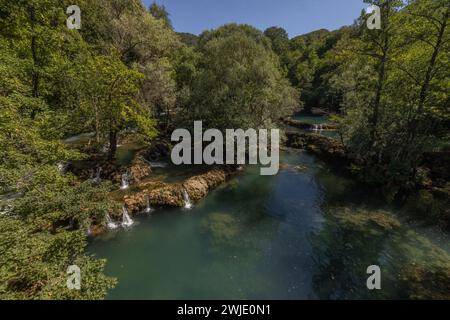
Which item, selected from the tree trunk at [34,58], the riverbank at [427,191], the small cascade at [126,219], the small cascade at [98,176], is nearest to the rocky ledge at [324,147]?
the riverbank at [427,191]

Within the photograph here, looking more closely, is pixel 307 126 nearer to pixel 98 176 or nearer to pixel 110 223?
pixel 98 176

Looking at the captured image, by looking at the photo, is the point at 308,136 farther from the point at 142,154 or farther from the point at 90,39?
the point at 90,39

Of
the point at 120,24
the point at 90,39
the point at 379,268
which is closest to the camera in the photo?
the point at 379,268

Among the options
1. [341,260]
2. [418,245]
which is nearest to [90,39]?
[341,260]

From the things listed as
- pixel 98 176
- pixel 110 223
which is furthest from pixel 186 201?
pixel 98 176

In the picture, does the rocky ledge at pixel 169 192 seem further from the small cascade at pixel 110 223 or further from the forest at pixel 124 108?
the forest at pixel 124 108
